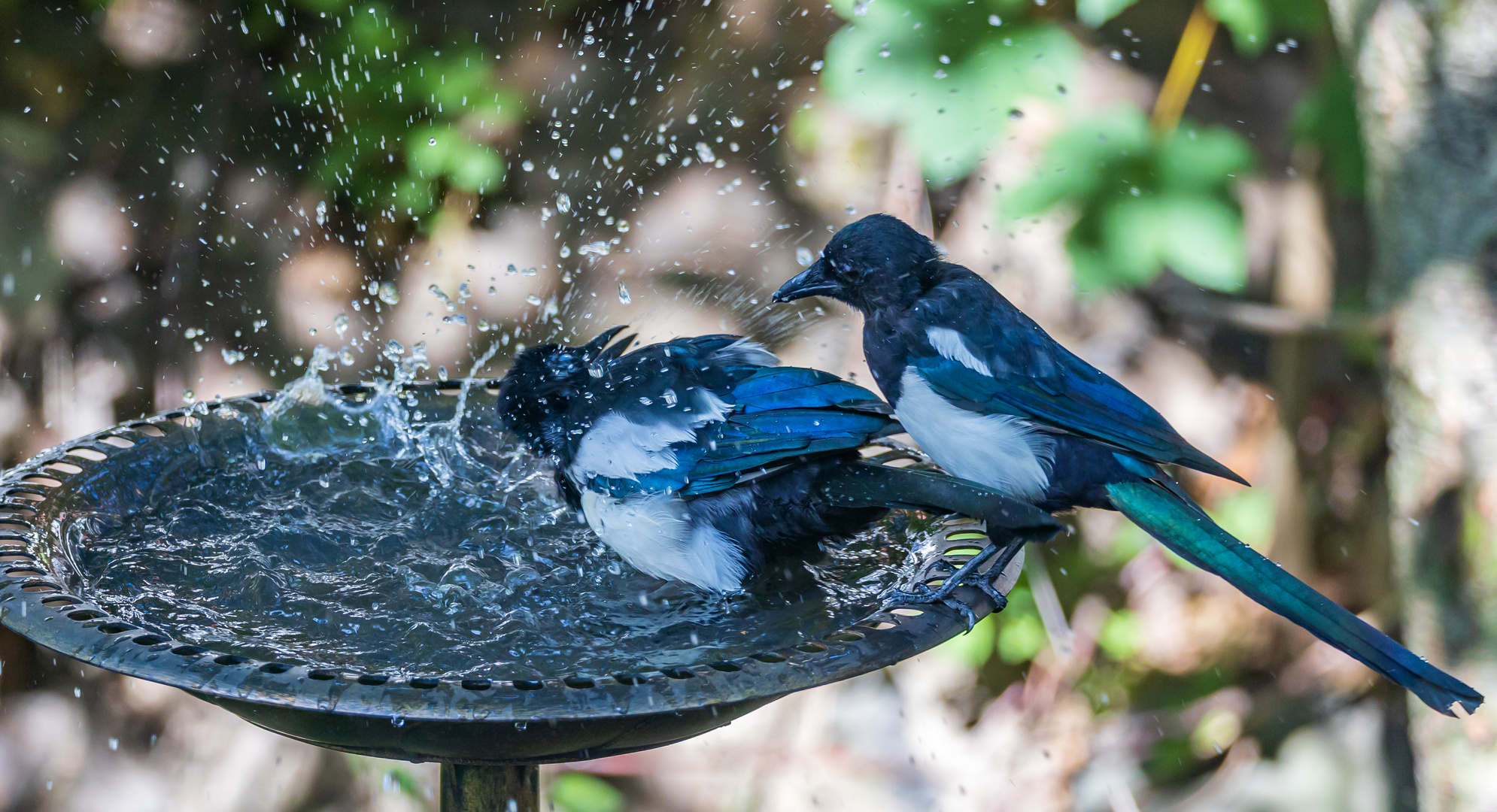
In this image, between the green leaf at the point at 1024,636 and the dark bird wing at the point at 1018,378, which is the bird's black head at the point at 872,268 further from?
the green leaf at the point at 1024,636

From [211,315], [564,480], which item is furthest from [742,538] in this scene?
[211,315]

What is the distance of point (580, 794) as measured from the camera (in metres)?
3.61

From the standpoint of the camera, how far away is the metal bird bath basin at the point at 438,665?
1.27 meters

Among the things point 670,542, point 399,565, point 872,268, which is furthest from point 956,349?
point 399,565

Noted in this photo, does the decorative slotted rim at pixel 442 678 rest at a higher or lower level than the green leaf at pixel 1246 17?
lower

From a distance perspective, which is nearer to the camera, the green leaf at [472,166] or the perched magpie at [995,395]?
the perched magpie at [995,395]

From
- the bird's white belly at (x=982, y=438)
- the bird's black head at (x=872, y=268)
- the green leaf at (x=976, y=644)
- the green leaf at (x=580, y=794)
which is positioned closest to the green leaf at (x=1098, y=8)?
the bird's black head at (x=872, y=268)

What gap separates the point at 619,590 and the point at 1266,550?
8.36 feet

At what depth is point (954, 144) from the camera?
118 inches

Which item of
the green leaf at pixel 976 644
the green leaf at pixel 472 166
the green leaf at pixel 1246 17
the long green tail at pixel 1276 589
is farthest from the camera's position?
the green leaf at pixel 472 166

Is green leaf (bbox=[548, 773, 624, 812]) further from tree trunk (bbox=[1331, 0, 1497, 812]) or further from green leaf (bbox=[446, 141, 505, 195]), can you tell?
tree trunk (bbox=[1331, 0, 1497, 812])

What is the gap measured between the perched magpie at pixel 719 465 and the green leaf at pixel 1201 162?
1.60m

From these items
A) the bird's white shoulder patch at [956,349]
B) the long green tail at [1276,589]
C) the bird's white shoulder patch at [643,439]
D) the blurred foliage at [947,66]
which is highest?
the blurred foliage at [947,66]

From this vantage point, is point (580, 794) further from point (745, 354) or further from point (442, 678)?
point (442, 678)
